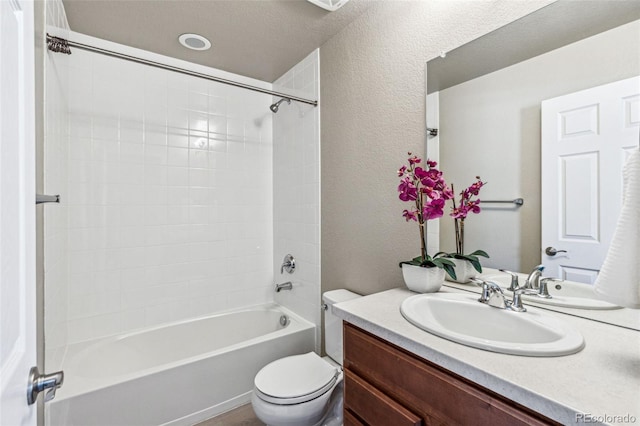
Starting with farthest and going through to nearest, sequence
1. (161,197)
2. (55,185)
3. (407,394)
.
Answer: (161,197) < (55,185) < (407,394)

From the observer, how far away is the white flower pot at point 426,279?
1.27 meters

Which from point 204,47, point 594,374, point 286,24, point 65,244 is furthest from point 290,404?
point 204,47

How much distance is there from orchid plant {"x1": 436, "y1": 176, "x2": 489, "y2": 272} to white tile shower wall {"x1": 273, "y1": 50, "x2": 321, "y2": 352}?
1059 mm

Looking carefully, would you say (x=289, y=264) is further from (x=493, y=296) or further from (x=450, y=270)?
(x=493, y=296)

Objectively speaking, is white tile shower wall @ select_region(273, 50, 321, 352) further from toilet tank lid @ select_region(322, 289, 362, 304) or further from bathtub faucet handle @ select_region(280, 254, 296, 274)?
toilet tank lid @ select_region(322, 289, 362, 304)

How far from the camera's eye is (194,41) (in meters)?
2.04

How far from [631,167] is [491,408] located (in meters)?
0.59

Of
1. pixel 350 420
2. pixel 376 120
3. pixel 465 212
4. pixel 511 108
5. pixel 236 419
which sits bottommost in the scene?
pixel 236 419

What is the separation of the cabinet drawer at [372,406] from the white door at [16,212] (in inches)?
33.6

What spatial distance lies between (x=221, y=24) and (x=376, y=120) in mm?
1139

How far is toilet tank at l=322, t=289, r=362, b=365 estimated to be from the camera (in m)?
1.74

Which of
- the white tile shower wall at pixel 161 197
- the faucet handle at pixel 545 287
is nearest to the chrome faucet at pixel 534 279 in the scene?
the faucet handle at pixel 545 287

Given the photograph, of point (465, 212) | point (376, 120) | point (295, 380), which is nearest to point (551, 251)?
point (465, 212)

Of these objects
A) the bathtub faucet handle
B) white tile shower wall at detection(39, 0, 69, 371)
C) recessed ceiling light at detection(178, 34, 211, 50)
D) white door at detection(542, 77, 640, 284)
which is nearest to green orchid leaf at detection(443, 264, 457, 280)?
white door at detection(542, 77, 640, 284)
